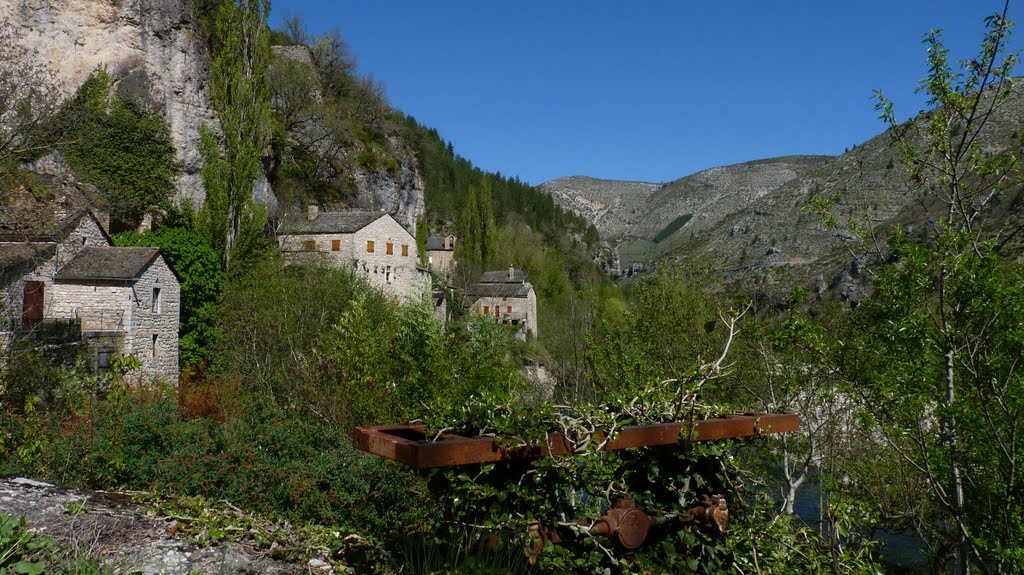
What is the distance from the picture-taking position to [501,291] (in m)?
52.0

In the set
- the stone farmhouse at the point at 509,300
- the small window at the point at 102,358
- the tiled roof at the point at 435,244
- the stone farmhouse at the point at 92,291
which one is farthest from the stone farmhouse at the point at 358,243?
the tiled roof at the point at 435,244

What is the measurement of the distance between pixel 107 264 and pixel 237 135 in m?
9.50

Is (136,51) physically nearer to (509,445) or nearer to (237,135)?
(237,135)

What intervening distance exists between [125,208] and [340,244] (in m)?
10.3

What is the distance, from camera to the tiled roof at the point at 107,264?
63.8ft

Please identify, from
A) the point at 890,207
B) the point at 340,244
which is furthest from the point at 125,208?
the point at 890,207

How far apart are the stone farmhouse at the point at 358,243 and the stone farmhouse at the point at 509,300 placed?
537 inches

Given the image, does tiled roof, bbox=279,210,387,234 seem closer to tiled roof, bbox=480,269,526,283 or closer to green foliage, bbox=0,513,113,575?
tiled roof, bbox=480,269,526,283

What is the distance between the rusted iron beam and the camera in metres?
2.33

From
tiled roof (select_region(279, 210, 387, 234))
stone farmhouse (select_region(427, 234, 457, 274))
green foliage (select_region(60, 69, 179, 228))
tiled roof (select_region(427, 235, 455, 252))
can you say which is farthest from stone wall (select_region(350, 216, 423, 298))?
tiled roof (select_region(427, 235, 455, 252))

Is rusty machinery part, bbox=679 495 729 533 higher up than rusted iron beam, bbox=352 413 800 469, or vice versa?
rusted iron beam, bbox=352 413 800 469

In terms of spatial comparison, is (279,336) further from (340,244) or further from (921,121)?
(921,121)

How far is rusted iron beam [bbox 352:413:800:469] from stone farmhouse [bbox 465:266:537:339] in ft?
154

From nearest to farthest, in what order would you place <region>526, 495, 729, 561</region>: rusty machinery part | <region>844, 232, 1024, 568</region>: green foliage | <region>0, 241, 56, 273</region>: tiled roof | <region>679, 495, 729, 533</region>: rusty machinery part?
<region>526, 495, 729, 561</region>: rusty machinery part < <region>679, 495, 729, 533</region>: rusty machinery part < <region>844, 232, 1024, 568</region>: green foliage < <region>0, 241, 56, 273</region>: tiled roof
